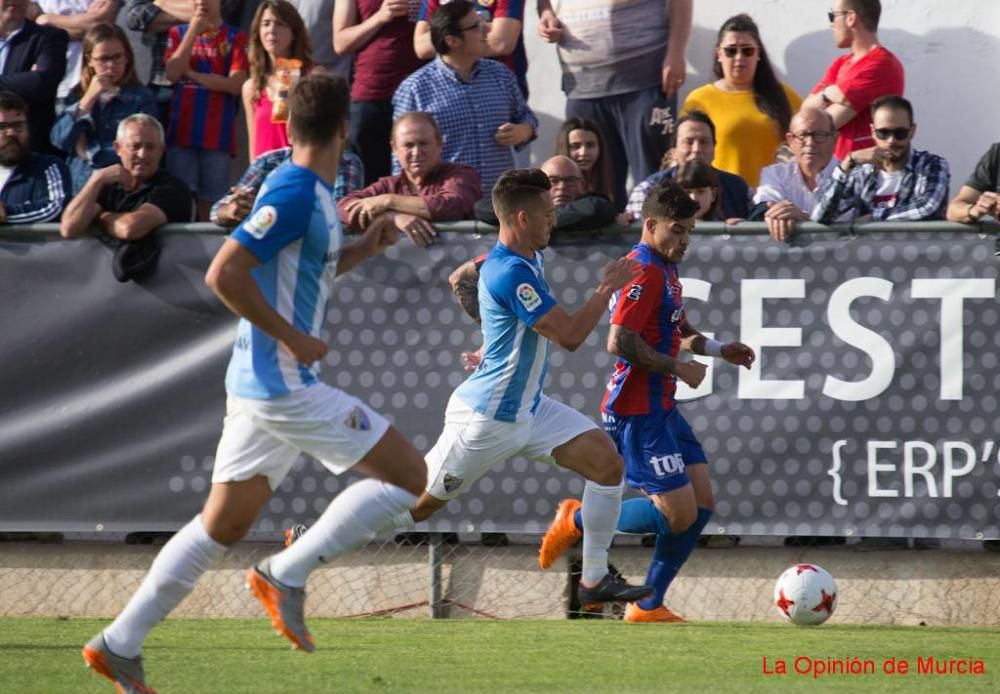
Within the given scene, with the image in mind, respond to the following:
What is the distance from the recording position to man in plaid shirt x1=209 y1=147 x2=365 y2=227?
9.25 metres

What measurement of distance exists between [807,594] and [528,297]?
233 centimetres

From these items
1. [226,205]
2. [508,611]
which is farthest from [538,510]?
[226,205]

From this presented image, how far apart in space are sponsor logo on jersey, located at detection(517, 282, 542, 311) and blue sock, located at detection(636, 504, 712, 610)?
184cm

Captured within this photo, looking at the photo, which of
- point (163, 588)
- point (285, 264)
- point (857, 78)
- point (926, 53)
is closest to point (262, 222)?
point (285, 264)

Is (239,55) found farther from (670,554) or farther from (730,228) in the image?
(670,554)

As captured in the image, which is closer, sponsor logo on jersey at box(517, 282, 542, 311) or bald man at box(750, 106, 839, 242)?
sponsor logo on jersey at box(517, 282, 542, 311)

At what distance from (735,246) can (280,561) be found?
4133 millimetres

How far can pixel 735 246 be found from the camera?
9039 mm

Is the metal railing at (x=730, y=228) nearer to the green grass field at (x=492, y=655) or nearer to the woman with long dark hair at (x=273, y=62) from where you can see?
the woman with long dark hair at (x=273, y=62)

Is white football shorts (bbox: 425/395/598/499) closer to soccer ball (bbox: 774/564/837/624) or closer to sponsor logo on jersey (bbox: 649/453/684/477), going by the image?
sponsor logo on jersey (bbox: 649/453/684/477)

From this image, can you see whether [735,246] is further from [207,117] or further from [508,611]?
[207,117]

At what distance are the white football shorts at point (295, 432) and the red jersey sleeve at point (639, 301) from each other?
2.52m

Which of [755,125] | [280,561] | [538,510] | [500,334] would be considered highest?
[755,125]

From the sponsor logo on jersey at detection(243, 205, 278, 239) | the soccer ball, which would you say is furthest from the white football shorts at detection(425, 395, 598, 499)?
the sponsor logo on jersey at detection(243, 205, 278, 239)
